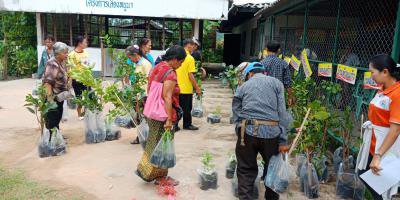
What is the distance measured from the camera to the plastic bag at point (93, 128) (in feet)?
17.8

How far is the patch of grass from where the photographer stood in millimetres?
3688

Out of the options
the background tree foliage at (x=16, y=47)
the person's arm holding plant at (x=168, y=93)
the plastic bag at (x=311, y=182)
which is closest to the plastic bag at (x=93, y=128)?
the person's arm holding plant at (x=168, y=93)

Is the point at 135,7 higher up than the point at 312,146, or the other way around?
the point at 135,7

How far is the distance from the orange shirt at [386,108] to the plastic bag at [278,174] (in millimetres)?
814

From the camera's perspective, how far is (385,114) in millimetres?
2584

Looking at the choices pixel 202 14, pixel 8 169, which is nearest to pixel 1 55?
pixel 202 14

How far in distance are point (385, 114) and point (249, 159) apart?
48.2 inches

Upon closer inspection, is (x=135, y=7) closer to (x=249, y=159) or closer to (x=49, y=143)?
(x=49, y=143)

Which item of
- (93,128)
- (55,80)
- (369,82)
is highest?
(369,82)

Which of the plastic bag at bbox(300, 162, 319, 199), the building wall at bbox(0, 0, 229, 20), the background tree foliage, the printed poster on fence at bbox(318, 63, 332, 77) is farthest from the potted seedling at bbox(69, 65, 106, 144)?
the background tree foliage

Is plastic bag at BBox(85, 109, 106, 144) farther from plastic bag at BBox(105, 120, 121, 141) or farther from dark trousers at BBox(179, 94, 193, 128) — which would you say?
dark trousers at BBox(179, 94, 193, 128)

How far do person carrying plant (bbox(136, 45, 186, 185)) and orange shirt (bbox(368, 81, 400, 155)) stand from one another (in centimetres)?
181

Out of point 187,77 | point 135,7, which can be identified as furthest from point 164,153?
point 135,7

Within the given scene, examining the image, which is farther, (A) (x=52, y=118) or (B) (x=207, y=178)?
(A) (x=52, y=118)
